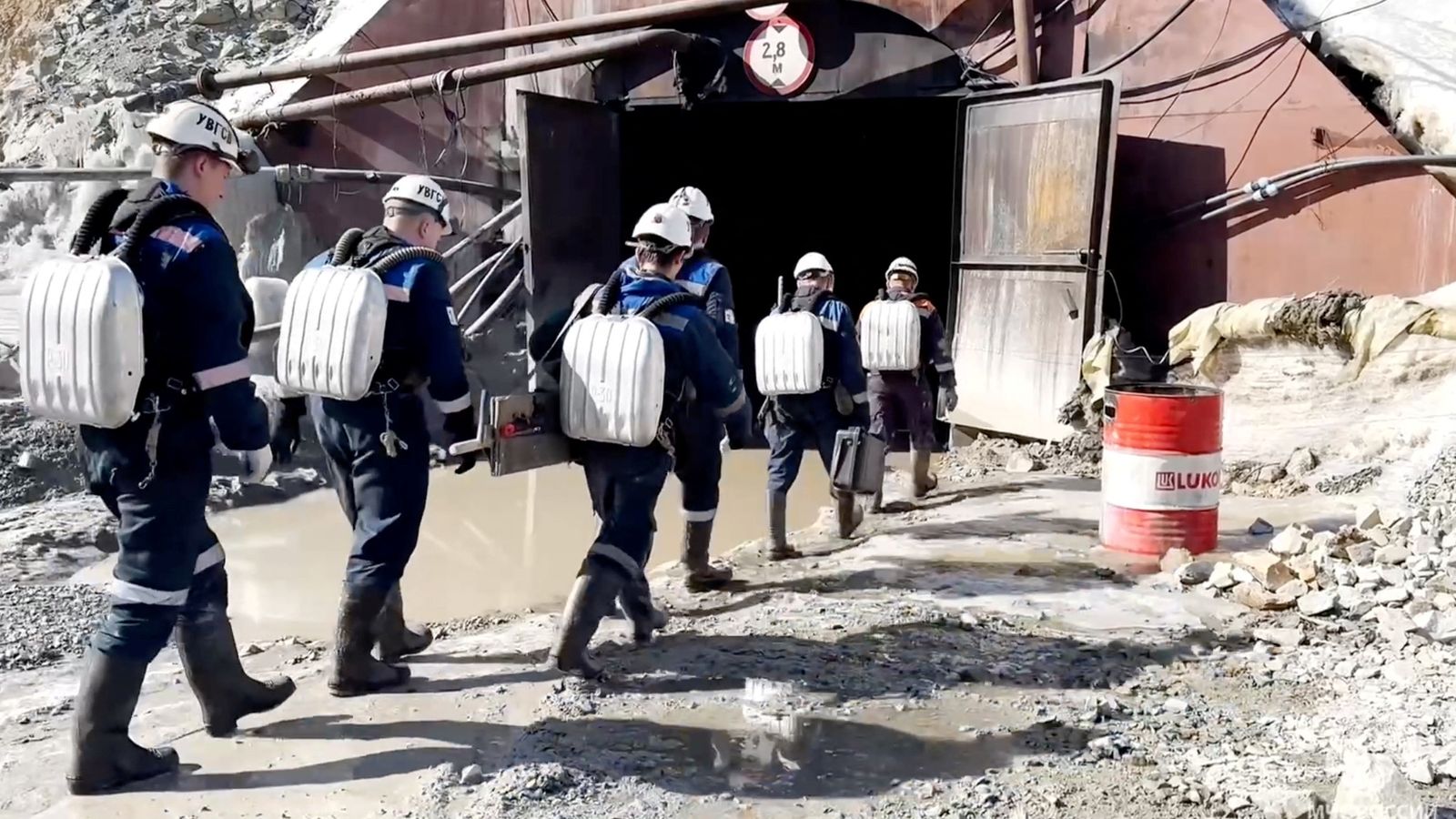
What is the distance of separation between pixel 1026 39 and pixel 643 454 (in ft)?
20.0

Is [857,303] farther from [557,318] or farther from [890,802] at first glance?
Result: [890,802]

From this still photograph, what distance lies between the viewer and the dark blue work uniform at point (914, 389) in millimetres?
7336

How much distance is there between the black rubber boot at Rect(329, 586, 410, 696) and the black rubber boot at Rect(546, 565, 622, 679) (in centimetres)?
62

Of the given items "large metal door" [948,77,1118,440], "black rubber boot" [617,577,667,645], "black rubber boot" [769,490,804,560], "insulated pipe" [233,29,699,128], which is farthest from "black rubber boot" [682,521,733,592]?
"insulated pipe" [233,29,699,128]

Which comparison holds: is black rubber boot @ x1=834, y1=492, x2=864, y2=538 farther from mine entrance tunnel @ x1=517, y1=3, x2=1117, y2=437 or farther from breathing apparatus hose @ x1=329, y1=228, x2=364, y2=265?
breathing apparatus hose @ x1=329, y1=228, x2=364, y2=265

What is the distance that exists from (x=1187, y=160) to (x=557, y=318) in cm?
600

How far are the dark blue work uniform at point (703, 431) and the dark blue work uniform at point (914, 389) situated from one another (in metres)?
2.21

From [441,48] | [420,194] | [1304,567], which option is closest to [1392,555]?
[1304,567]

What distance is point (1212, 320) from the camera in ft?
25.7

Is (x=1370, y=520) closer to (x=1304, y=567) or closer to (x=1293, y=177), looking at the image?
(x=1304, y=567)

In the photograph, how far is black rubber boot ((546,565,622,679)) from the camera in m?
4.04

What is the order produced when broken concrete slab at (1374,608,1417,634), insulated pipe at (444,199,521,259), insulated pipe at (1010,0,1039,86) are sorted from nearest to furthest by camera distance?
broken concrete slab at (1374,608,1417,634), insulated pipe at (1010,0,1039,86), insulated pipe at (444,199,521,259)

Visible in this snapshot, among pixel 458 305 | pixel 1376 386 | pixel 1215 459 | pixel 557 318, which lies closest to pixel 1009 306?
pixel 1376 386

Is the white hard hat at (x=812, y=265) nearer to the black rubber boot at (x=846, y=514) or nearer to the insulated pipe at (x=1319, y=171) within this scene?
the black rubber boot at (x=846, y=514)
